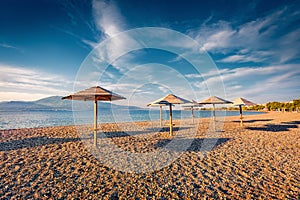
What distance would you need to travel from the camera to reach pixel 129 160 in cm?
488

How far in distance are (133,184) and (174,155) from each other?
2.33 m

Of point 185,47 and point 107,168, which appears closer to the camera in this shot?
point 107,168

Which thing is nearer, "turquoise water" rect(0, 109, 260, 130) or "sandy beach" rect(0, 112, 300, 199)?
"sandy beach" rect(0, 112, 300, 199)

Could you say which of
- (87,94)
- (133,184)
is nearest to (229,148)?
(133,184)

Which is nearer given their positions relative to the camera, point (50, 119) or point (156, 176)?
point (156, 176)

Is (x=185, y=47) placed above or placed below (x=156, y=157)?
above

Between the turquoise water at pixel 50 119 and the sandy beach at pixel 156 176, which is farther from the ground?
the sandy beach at pixel 156 176

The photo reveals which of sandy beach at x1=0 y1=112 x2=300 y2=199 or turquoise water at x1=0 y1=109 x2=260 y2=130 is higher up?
sandy beach at x1=0 y1=112 x2=300 y2=199

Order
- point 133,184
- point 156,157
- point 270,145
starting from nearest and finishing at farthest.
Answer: point 133,184 < point 156,157 < point 270,145

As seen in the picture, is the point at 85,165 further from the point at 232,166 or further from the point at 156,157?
the point at 232,166

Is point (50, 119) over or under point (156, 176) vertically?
under

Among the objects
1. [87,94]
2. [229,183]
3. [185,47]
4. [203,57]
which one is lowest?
[229,183]

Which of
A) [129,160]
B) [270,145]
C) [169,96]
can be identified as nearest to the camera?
[129,160]

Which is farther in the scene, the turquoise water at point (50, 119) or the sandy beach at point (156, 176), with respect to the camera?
the turquoise water at point (50, 119)
